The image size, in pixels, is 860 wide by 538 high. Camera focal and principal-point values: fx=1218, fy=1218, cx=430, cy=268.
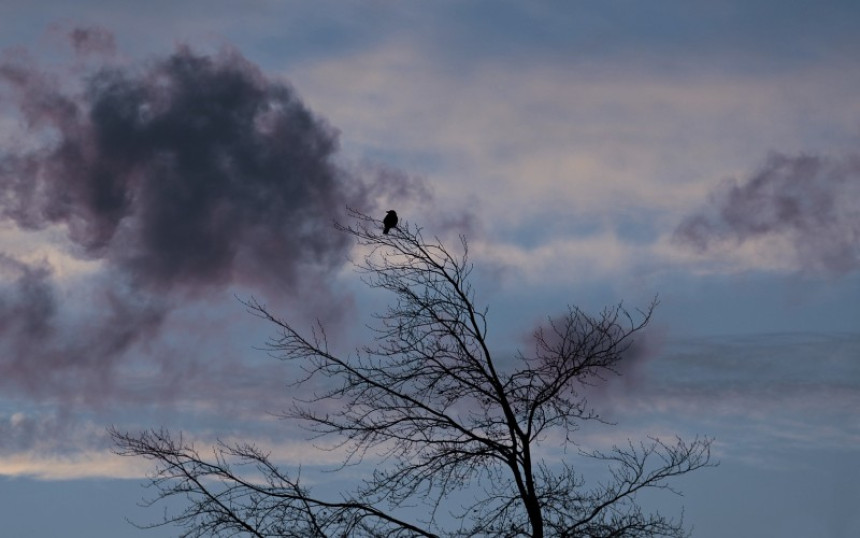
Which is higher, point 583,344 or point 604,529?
point 583,344

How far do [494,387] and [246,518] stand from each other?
321cm

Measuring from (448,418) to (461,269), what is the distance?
177 centimetres

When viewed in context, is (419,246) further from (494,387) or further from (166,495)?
(166,495)

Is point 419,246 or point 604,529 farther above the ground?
point 419,246

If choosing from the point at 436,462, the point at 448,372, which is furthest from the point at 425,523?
the point at 448,372

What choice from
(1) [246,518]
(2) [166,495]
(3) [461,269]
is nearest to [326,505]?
(1) [246,518]

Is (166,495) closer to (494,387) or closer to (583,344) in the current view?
(494,387)

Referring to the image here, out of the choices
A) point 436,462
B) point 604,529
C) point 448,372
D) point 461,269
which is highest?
point 461,269

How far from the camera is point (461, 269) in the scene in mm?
14469

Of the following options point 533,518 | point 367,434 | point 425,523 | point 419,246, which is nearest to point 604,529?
point 533,518

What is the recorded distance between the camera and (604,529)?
45.2 ft

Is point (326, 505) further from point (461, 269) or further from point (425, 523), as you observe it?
point (461, 269)

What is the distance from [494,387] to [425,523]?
1748 mm

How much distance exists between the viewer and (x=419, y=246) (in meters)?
14.5
